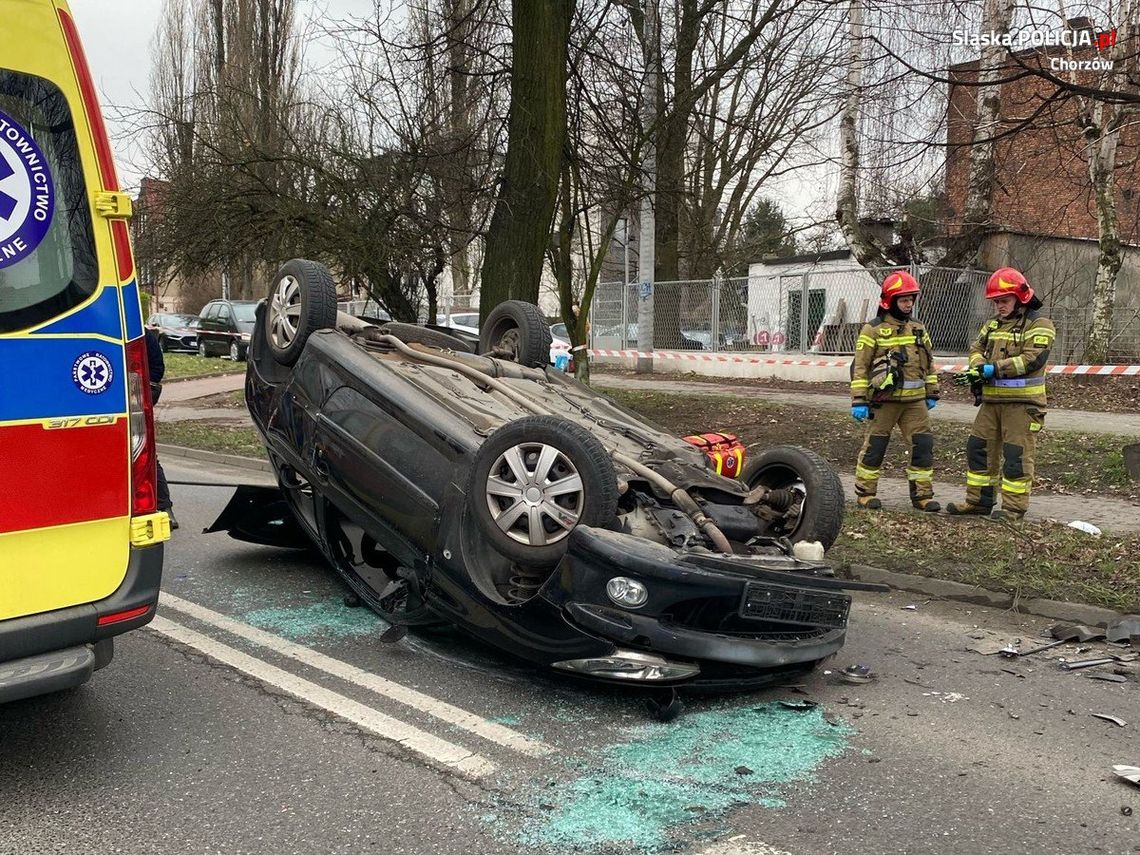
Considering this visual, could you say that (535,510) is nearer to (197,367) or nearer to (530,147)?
(530,147)

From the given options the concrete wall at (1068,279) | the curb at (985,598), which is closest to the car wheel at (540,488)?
the curb at (985,598)

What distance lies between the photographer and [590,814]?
9.96ft

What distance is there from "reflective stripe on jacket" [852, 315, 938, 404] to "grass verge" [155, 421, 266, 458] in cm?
640

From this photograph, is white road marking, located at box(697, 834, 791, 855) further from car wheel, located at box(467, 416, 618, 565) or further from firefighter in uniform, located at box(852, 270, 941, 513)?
firefighter in uniform, located at box(852, 270, 941, 513)

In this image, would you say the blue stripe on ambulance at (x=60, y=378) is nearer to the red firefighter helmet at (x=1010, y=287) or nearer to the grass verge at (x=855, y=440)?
the red firefighter helmet at (x=1010, y=287)

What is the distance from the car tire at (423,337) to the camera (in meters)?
5.90

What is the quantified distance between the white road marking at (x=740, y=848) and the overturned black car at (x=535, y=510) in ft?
2.66

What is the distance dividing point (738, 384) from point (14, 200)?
15559 millimetres

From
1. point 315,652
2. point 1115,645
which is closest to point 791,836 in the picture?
point 315,652

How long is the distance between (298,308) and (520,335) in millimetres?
1337

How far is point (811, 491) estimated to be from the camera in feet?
15.0

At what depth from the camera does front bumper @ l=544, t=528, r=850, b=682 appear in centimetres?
361

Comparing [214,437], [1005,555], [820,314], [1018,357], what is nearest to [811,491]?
[1005,555]

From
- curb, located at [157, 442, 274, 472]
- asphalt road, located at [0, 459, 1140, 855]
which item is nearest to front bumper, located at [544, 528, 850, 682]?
asphalt road, located at [0, 459, 1140, 855]
